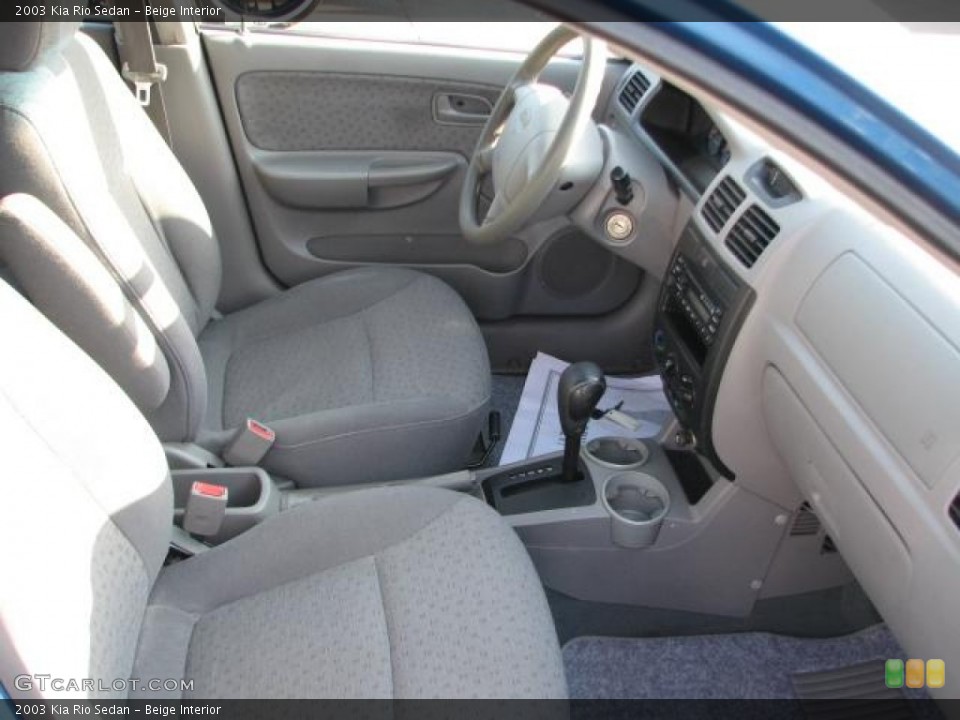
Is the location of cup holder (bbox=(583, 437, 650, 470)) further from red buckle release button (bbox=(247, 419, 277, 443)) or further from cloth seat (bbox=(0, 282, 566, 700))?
red buckle release button (bbox=(247, 419, 277, 443))

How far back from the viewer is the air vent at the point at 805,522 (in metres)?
1.34

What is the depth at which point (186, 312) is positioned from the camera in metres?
1.49

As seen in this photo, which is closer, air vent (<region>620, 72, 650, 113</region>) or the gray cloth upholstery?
the gray cloth upholstery

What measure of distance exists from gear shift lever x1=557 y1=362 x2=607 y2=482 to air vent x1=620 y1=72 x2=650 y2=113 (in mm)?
610

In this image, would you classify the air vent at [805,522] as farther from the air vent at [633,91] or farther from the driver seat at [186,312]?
the air vent at [633,91]

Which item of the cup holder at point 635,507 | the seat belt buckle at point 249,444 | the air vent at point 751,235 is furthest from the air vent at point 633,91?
the seat belt buckle at point 249,444

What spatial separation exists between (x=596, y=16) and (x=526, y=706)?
0.70 metres

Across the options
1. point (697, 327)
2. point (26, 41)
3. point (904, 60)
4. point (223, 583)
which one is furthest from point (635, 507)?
point (26, 41)

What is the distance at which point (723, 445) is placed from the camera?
127 cm

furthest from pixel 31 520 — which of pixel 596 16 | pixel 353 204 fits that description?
pixel 353 204

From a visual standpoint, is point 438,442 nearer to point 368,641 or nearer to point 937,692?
point 368,641

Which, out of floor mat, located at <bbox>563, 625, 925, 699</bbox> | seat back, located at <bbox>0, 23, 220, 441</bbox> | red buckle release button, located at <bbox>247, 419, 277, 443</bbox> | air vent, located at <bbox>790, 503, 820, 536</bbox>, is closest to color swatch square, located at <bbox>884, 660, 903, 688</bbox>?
floor mat, located at <bbox>563, 625, 925, 699</bbox>

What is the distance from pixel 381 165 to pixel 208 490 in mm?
933

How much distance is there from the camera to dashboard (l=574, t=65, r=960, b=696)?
836 millimetres
